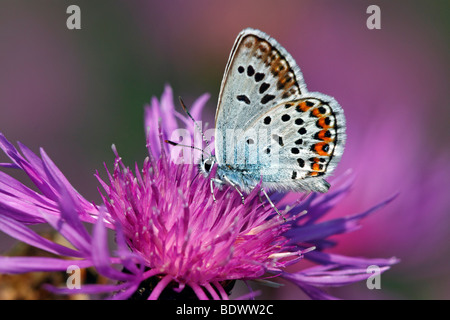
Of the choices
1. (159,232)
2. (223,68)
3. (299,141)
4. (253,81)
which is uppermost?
(223,68)

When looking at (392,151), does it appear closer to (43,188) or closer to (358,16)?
(358,16)

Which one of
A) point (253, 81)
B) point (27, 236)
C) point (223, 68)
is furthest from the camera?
point (223, 68)

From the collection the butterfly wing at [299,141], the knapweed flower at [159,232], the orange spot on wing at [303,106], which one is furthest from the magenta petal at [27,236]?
the orange spot on wing at [303,106]

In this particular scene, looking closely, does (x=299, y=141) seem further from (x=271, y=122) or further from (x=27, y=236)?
(x=27, y=236)

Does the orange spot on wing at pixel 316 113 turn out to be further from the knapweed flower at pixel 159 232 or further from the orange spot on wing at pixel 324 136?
the knapweed flower at pixel 159 232

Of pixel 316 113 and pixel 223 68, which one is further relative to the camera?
pixel 223 68

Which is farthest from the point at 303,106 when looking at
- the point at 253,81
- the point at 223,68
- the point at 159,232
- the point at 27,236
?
the point at 223,68

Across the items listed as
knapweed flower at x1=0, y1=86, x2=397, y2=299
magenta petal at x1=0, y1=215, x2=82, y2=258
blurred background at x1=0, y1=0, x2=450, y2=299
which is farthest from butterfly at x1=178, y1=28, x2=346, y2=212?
blurred background at x1=0, y1=0, x2=450, y2=299
